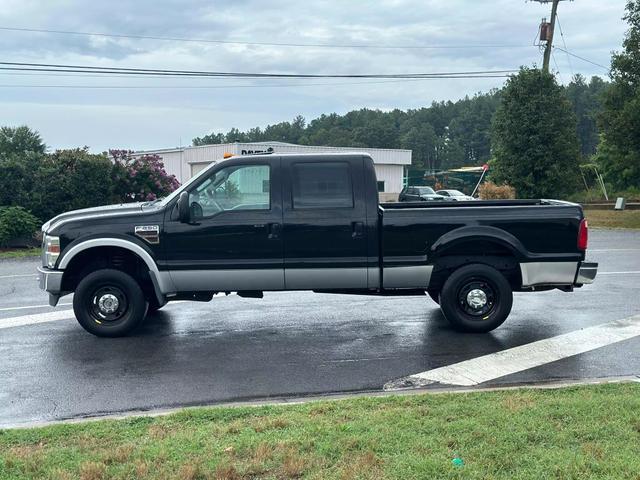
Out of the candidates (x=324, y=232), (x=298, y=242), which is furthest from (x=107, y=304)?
(x=324, y=232)

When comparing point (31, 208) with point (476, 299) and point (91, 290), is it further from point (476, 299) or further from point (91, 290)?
point (476, 299)

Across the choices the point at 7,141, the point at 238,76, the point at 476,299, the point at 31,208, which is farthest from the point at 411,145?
the point at 476,299

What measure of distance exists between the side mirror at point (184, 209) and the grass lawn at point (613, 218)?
22506mm

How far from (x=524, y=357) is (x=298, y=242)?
106 inches

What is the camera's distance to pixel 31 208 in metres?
→ 18.9

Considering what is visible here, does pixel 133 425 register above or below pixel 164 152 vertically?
below

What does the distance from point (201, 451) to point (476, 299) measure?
14.8ft

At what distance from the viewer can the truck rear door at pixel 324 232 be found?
25.1 feet

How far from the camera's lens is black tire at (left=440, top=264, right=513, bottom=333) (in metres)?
7.74

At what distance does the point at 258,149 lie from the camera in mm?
36219

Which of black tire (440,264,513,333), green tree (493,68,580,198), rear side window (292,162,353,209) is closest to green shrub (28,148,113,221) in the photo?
rear side window (292,162,353,209)

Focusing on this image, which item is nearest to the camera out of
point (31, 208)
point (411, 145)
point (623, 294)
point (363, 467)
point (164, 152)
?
point (363, 467)

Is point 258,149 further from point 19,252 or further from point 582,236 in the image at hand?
point 582,236

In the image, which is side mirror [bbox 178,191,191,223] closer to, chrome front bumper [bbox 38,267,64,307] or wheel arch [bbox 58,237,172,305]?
wheel arch [bbox 58,237,172,305]
